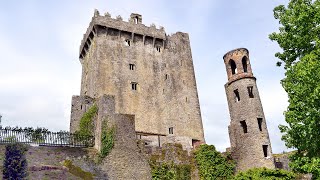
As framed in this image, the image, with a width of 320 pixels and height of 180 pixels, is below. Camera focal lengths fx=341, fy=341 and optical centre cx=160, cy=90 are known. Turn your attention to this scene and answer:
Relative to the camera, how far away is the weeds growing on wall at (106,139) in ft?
75.0

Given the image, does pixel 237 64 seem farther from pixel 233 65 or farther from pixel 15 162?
pixel 15 162

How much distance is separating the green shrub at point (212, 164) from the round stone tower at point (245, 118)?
1121 millimetres

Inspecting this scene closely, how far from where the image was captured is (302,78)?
15.3 m

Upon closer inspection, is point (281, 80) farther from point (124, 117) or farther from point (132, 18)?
point (132, 18)

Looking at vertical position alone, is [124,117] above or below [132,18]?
below

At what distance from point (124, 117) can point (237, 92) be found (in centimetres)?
1145

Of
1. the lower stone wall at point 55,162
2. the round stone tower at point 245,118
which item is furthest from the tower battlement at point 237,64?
the lower stone wall at point 55,162

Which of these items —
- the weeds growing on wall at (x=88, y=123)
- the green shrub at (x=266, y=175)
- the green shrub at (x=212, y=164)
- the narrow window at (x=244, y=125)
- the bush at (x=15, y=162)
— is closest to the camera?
the bush at (x=15, y=162)

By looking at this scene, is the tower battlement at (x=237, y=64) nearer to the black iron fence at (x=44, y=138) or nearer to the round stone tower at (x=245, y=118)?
the round stone tower at (x=245, y=118)

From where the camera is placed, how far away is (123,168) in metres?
22.8

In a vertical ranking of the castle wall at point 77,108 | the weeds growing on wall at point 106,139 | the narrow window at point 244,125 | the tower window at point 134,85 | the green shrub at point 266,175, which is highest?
the tower window at point 134,85

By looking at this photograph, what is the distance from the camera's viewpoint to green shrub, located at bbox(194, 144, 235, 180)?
86.0 feet

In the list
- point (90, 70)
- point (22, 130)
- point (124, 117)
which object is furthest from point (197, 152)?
point (90, 70)

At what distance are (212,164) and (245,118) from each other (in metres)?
5.14
